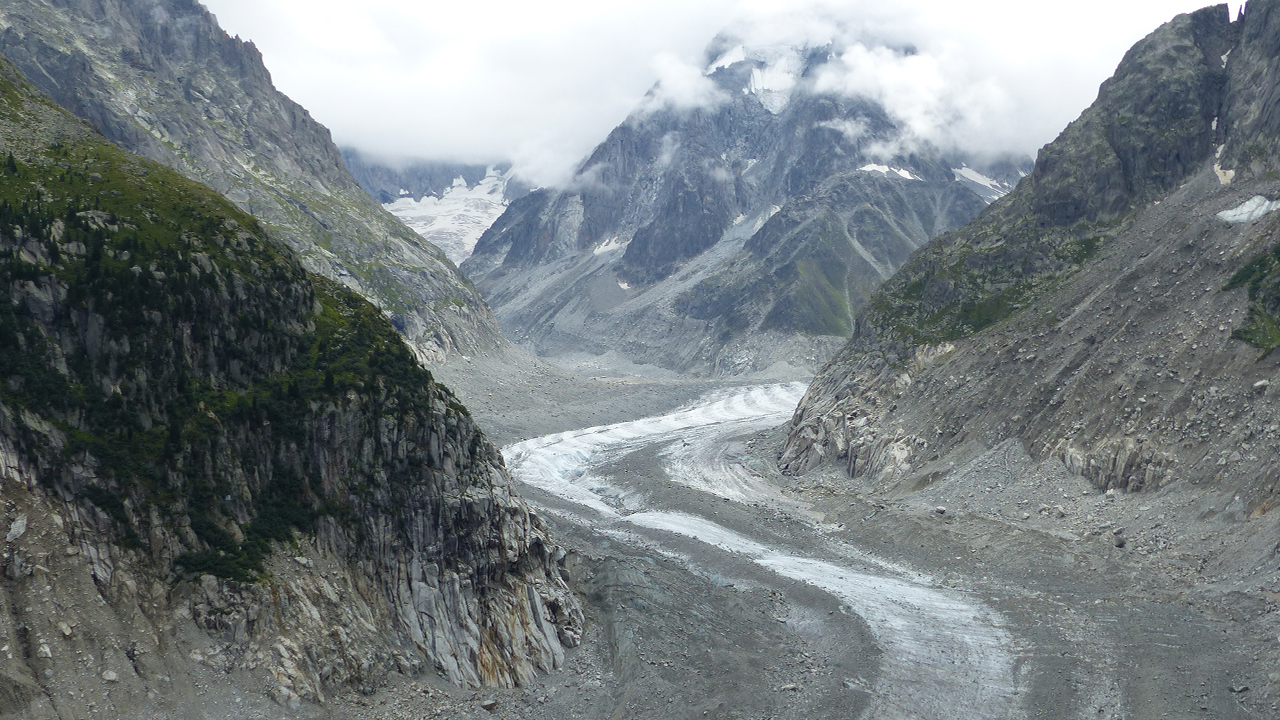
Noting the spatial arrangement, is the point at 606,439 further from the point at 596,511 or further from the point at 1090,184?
the point at 1090,184

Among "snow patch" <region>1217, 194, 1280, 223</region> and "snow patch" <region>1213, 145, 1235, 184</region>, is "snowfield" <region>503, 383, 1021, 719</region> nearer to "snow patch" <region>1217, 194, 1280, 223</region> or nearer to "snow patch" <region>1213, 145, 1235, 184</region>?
"snow patch" <region>1217, 194, 1280, 223</region>

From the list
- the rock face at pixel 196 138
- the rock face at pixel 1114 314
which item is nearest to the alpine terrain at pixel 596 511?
the rock face at pixel 1114 314

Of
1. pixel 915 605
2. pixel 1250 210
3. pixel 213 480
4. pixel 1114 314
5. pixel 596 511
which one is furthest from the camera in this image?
pixel 596 511

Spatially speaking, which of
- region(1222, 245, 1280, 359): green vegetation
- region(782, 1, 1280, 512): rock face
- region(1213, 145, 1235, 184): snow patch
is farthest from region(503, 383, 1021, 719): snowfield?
region(1213, 145, 1235, 184): snow patch

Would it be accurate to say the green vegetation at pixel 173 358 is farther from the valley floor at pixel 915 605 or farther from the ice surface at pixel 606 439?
the ice surface at pixel 606 439

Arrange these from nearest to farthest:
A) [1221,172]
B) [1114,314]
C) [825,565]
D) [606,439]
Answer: [825,565]
[1114,314]
[1221,172]
[606,439]

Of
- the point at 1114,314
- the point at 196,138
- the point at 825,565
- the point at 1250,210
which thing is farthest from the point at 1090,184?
A: the point at 196,138

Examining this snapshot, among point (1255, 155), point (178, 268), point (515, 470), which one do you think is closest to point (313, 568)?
point (178, 268)
